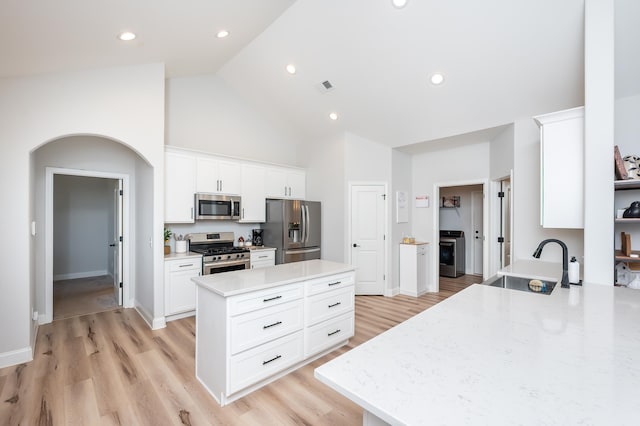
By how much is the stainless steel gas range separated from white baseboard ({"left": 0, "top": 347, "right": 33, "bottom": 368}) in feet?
5.96

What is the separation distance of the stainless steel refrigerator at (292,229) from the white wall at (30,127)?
2.29 meters

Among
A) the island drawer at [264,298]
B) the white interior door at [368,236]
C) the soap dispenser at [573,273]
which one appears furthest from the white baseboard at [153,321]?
the soap dispenser at [573,273]

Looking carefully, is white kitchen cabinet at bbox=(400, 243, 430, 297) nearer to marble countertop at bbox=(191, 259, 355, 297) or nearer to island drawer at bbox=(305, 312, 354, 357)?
island drawer at bbox=(305, 312, 354, 357)

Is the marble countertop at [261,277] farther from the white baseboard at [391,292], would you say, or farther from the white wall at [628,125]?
the white wall at [628,125]

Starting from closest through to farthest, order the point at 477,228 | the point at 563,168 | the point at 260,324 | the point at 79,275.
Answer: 1. the point at 260,324
2. the point at 563,168
3. the point at 79,275
4. the point at 477,228

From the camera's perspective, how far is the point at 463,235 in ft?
23.1

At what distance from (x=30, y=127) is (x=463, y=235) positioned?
7.60 meters

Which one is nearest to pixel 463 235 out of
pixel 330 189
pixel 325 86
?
pixel 330 189

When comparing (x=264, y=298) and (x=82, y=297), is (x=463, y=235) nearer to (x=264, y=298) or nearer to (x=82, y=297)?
(x=264, y=298)

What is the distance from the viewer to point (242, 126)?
17.9ft

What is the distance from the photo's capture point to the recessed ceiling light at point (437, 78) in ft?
11.2

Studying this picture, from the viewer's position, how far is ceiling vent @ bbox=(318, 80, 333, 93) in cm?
414

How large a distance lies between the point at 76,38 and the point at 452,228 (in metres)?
7.43

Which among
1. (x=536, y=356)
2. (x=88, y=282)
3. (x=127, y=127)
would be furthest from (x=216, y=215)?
(x=536, y=356)
